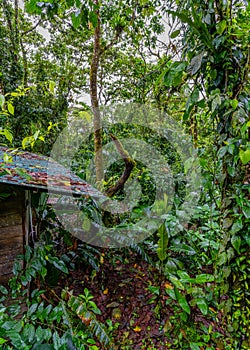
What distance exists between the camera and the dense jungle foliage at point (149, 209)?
55.3 inches

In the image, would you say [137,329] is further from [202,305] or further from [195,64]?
[195,64]

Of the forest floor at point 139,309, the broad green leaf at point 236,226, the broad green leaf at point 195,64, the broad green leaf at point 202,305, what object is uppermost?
the broad green leaf at point 195,64

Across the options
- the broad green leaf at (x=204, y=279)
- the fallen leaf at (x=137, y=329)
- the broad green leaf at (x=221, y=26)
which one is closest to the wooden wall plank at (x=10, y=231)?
the fallen leaf at (x=137, y=329)

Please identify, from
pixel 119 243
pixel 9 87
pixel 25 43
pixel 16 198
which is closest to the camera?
pixel 16 198

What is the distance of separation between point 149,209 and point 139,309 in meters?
0.98

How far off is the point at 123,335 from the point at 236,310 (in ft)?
3.26

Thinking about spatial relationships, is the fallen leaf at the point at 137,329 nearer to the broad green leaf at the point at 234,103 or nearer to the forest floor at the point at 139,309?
the forest floor at the point at 139,309

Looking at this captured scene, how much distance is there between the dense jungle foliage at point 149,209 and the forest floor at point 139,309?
10mm

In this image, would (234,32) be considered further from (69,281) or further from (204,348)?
(69,281)

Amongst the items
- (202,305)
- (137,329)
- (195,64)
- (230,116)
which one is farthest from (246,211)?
(137,329)

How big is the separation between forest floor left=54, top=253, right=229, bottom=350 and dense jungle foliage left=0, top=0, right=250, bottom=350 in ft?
0.03

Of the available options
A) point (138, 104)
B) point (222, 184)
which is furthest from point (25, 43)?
point (222, 184)

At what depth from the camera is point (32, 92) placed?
4805 millimetres

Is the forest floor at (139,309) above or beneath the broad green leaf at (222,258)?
beneath
